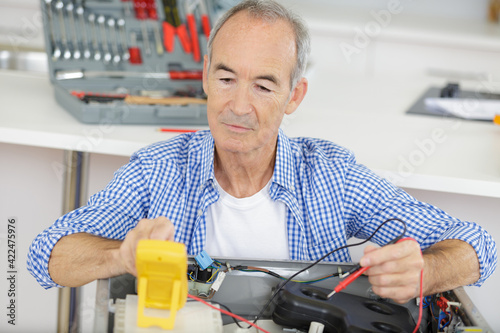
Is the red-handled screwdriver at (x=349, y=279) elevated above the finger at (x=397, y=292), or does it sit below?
above

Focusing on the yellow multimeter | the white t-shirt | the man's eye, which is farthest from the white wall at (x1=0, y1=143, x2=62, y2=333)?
the yellow multimeter

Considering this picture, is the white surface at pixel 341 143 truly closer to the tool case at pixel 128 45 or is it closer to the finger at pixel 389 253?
the tool case at pixel 128 45

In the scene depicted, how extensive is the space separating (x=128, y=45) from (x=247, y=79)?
3.11ft

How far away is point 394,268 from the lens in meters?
0.96

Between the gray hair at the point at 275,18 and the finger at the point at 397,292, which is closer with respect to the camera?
the finger at the point at 397,292

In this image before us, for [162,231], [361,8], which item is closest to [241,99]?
[162,231]

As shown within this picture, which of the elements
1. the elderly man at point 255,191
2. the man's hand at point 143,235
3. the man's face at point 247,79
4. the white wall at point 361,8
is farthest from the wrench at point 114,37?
the white wall at point 361,8

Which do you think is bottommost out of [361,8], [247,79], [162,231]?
[162,231]

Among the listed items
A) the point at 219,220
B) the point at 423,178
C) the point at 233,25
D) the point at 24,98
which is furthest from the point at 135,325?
the point at 24,98

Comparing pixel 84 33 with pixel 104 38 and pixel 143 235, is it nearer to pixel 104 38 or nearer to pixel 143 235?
pixel 104 38

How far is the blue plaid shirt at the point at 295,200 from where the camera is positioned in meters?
1.25

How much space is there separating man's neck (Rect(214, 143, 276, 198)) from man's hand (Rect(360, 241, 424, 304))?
16.2 inches

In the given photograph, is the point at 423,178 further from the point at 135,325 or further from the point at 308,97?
the point at 135,325

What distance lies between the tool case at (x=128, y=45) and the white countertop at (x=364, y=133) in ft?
0.47
